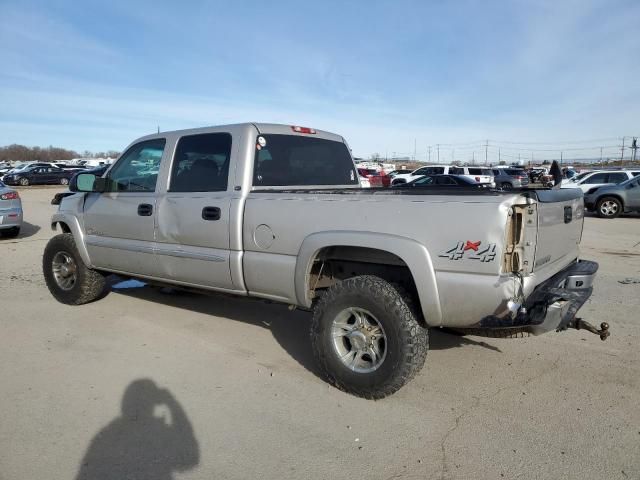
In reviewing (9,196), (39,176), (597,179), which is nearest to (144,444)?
(9,196)

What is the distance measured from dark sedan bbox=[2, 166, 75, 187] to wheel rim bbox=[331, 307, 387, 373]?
1475 inches

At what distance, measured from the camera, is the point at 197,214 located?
14.3 ft

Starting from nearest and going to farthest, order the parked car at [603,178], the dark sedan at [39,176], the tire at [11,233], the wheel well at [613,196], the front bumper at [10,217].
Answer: the front bumper at [10,217] → the tire at [11,233] → the wheel well at [613,196] → the parked car at [603,178] → the dark sedan at [39,176]

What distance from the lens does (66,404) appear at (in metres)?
3.46

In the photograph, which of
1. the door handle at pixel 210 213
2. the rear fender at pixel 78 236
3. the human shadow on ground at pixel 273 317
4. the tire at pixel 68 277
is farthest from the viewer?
the tire at pixel 68 277

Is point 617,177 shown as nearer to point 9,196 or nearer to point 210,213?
point 210,213

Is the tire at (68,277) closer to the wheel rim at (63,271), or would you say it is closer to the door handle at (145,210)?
the wheel rim at (63,271)

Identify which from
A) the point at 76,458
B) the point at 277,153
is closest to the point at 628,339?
the point at 277,153

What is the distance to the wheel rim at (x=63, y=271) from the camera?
19.1 feet

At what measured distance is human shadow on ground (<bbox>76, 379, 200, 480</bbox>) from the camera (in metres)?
2.74

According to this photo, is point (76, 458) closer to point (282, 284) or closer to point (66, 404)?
point (66, 404)

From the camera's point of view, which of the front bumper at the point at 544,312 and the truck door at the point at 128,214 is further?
the truck door at the point at 128,214

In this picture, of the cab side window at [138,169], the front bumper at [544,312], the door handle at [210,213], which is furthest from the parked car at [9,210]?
the front bumper at [544,312]

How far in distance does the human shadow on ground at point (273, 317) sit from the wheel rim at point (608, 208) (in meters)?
14.0
